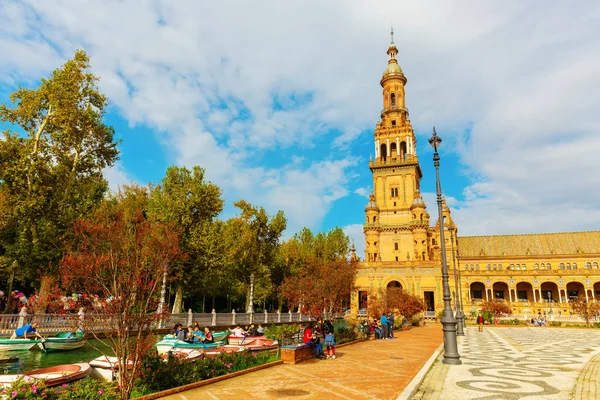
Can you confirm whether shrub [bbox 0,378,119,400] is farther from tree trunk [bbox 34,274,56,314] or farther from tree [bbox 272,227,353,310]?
tree [bbox 272,227,353,310]

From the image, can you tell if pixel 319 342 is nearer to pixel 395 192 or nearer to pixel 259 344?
pixel 259 344

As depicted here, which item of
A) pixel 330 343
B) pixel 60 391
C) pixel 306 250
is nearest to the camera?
pixel 60 391

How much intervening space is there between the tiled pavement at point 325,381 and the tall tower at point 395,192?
50.9 metres

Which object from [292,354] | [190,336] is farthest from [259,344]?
[292,354]

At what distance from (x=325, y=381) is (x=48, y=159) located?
2467cm

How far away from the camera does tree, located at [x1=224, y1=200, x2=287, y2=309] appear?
4375 centimetres

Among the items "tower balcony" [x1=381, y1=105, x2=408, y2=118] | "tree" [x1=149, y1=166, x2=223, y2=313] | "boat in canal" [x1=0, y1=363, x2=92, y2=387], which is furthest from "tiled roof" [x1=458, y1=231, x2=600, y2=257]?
"boat in canal" [x1=0, y1=363, x2=92, y2=387]

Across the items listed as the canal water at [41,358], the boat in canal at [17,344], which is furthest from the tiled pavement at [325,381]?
the boat in canal at [17,344]

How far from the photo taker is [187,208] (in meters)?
33.8

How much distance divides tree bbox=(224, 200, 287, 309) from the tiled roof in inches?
1724

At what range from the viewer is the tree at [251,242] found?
144ft

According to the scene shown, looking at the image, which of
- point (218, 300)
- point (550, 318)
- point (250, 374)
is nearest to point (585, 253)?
point (550, 318)

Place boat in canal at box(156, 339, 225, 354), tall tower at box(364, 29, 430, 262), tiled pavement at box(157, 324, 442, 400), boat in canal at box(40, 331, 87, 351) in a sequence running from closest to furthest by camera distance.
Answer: tiled pavement at box(157, 324, 442, 400) → boat in canal at box(156, 339, 225, 354) → boat in canal at box(40, 331, 87, 351) → tall tower at box(364, 29, 430, 262)

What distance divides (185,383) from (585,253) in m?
76.7
